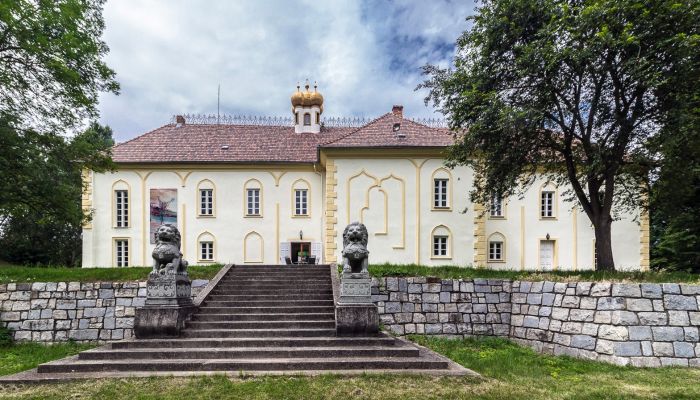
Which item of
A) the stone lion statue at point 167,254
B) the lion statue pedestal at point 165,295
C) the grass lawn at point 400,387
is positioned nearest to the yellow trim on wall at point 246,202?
the lion statue pedestal at point 165,295

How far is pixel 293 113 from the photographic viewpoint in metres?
25.8

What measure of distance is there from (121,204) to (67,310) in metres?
11.1

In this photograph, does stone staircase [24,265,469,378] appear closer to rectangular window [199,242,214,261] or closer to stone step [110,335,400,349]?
stone step [110,335,400,349]

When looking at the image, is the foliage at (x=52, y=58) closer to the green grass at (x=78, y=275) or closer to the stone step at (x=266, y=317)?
the green grass at (x=78, y=275)

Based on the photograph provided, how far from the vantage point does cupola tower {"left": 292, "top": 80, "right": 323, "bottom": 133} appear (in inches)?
992

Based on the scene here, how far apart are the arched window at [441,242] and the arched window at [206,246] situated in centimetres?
1177

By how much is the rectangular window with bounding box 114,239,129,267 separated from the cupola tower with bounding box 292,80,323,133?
469 inches

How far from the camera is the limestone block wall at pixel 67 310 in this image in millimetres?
11391

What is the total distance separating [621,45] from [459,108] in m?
4.56

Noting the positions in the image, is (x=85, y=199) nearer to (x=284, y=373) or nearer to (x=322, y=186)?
(x=322, y=186)

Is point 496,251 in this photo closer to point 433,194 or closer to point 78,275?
point 433,194

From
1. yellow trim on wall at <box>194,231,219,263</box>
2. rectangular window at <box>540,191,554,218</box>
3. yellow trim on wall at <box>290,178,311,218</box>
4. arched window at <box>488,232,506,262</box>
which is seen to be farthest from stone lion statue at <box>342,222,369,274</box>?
rectangular window at <box>540,191,554,218</box>

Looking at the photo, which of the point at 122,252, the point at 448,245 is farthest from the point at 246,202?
the point at 448,245

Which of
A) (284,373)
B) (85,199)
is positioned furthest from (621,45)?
(85,199)
